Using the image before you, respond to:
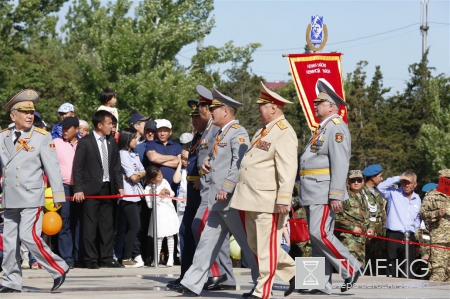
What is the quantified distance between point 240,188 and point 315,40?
754 centimetres

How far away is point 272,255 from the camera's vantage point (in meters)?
9.48

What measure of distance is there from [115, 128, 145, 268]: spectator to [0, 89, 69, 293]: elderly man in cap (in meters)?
3.90

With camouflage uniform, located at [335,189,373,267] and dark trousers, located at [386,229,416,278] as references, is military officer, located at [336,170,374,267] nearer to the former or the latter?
camouflage uniform, located at [335,189,373,267]

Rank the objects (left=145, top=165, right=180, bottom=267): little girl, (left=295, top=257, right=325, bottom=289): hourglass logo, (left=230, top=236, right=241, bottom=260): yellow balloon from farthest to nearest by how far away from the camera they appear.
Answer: (left=230, top=236, right=241, bottom=260): yellow balloon, (left=145, top=165, right=180, bottom=267): little girl, (left=295, top=257, right=325, bottom=289): hourglass logo

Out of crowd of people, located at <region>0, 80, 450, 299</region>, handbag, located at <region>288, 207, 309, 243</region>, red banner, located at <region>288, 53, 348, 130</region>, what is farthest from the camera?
red banner, located at <region>288, 53, 348, 130</region>

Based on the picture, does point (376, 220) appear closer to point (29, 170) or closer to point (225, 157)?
point (225, 157)

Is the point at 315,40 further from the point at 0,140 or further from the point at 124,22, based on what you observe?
the point at 124,22

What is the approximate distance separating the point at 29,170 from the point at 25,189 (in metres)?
0.22

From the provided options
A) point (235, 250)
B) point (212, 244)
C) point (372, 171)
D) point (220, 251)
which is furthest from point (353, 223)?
point (212, 244)

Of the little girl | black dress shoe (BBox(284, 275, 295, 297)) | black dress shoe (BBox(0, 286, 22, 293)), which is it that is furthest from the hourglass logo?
the little girl

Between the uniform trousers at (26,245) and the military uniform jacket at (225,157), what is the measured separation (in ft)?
5.93

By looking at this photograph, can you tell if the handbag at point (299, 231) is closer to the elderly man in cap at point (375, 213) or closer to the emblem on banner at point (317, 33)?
the elderly man in cap at point (375, 213)

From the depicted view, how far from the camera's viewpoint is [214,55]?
50219 mm

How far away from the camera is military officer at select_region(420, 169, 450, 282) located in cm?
1416
